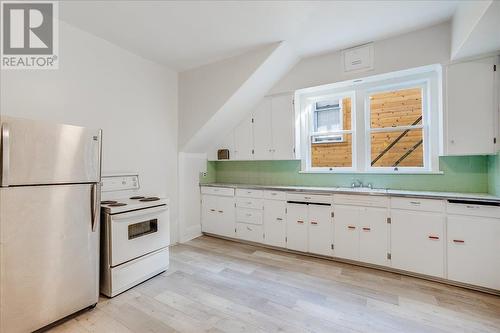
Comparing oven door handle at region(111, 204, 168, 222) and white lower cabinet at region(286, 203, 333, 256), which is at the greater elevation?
oven door handle at region(111, 204, 168, 222)

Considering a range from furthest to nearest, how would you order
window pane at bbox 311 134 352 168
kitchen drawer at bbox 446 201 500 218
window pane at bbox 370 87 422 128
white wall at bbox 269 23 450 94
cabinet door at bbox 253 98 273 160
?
cabinet door at bbox 253 98 273 160 < window pane at bbox 311 134 352 168 < window pane at bbox 370 87 422 128 < white wall at bbox 269 23 450 94 < kitchen drawer at bbox 446 201 500 218

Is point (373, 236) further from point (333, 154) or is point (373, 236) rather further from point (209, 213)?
point (209, 213)

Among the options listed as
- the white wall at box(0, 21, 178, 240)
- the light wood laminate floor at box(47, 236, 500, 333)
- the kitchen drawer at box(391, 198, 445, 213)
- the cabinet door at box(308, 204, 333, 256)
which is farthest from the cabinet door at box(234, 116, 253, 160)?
the kitchen drawer at box(391, 198, 445, 213)

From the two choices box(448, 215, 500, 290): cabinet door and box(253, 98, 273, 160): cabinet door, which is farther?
box(253, 98, 273, 160): cabinet door

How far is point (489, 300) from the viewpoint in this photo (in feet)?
7.19

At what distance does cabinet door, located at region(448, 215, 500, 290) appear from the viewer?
227cm

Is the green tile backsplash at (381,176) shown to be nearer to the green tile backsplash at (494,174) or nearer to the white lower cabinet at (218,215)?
the green tile backsplash at (494,174)

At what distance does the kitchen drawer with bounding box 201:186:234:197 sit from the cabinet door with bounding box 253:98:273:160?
74 cm

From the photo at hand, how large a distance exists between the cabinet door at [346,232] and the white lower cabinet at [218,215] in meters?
1.70

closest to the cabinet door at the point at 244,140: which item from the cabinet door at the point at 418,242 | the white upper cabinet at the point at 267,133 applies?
the white upper cabinet at the point at 267,133

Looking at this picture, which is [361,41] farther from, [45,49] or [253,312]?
[45,49]

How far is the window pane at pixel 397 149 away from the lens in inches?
124

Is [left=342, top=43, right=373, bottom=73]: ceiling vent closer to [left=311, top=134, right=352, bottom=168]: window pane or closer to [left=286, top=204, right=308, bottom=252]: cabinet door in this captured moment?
[left=311, top=134, right=352, bottom=168]: window pane

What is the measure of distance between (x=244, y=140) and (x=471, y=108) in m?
3.02
